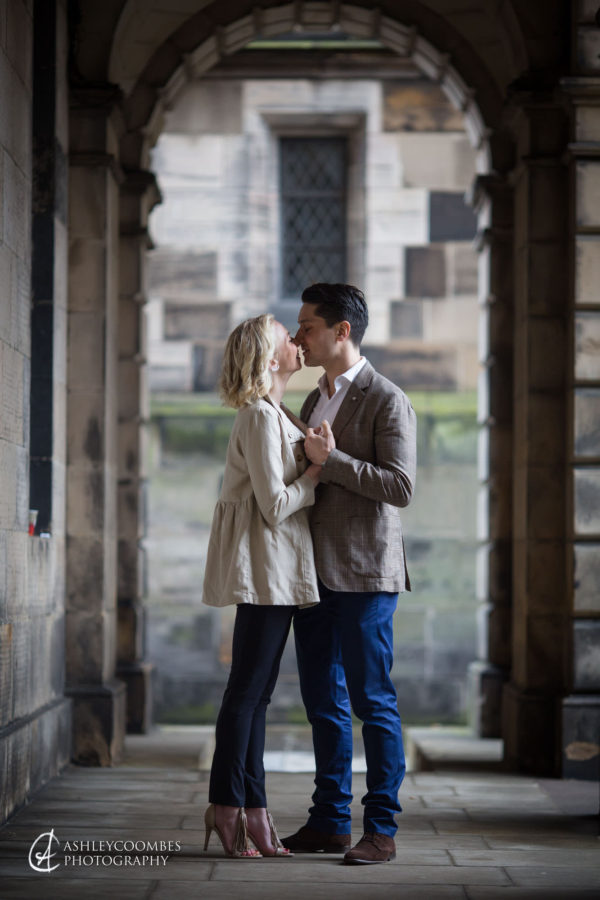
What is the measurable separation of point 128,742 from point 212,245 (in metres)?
6.19

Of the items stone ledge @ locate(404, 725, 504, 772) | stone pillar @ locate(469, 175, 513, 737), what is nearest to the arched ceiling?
stone pillar @ locate(469, 175, 513, 737)

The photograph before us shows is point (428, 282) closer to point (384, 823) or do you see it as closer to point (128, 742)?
point (128, 742)

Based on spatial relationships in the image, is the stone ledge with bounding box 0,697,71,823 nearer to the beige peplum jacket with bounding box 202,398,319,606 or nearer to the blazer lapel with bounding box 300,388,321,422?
the beige peplum jacket with bounding box 202,398,319,606

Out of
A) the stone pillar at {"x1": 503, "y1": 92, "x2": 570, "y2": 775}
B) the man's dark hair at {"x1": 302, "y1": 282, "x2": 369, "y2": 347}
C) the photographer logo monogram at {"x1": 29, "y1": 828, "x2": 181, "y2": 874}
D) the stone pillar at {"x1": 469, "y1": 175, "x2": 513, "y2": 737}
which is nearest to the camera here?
the photographer logo monogram at {"x1": 29, "y1": 828, "x2": 181, "y2": 874}

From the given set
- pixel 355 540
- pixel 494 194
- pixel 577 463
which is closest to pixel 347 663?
pixel 355 540

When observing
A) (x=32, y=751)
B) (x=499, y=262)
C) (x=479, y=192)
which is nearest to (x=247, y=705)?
(x=32, y=751)

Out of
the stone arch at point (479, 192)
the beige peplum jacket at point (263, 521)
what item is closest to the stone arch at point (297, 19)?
the stone arch at point (479, 192)

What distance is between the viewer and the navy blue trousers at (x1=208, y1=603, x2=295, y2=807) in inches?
164

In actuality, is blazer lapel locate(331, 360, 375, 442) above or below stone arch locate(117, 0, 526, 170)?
below

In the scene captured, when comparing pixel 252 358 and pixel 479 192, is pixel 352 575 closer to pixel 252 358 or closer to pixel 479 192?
pixel 252 358

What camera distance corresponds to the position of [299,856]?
14.3 feet

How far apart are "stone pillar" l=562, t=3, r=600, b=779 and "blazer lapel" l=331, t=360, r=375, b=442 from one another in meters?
2.42

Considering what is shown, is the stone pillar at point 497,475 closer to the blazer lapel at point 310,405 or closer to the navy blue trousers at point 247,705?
the blazer lapel at point 310,405

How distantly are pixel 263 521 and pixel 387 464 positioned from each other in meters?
0.49
